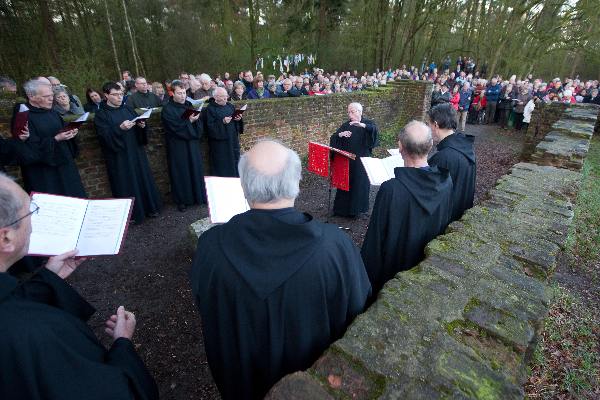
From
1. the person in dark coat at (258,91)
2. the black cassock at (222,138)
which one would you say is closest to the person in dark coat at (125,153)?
the black cassock at (222,138)

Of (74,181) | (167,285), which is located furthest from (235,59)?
(167,285)

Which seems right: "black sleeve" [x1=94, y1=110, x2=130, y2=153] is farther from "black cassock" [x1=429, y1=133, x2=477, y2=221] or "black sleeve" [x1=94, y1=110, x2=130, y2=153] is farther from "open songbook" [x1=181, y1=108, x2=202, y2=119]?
"black cassock" [x1=429, y1=133, x2=477, y2=221]

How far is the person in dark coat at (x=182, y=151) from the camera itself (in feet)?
19.6

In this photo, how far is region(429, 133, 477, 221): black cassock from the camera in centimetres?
344

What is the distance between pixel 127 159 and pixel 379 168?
13.5ft

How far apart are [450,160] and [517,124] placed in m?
→ 14.3

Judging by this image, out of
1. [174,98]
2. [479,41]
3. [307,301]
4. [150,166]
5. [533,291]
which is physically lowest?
[150,166]

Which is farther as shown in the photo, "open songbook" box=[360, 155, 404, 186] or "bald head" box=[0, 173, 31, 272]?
"open songbook" box=[360, 155, 404, 186]

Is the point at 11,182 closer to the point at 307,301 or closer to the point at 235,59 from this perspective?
the point at 307,301

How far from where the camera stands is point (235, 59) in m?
21.5

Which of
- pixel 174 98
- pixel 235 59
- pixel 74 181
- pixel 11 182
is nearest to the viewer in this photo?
pixel 11 182

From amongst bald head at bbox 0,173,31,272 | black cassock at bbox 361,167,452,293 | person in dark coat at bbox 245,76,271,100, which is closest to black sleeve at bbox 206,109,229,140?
person in dark coat at bbox 245,76,271,100

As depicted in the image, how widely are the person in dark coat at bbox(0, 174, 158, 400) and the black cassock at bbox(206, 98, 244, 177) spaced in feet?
17.3

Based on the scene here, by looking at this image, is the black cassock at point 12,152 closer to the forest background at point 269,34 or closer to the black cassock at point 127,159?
the black cassock at point 127,159
